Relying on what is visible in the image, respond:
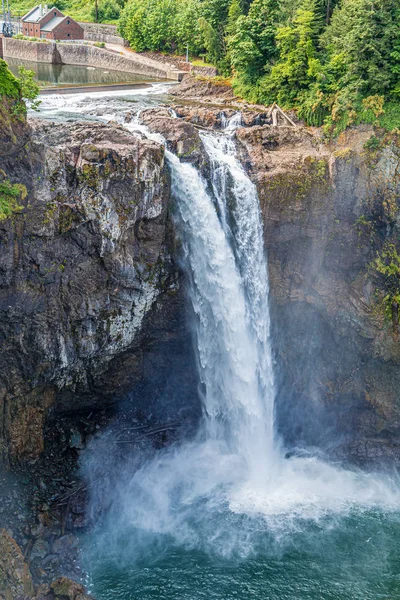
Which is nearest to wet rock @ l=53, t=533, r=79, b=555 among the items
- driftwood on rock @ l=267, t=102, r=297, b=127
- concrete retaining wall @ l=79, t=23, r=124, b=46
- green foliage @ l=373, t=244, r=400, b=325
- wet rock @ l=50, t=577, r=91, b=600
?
wet rock @ l=50, t=577, r=91, b=600

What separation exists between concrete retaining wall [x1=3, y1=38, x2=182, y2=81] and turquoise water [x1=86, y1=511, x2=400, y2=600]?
46423mm

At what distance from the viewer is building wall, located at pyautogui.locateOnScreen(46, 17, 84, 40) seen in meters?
65.7

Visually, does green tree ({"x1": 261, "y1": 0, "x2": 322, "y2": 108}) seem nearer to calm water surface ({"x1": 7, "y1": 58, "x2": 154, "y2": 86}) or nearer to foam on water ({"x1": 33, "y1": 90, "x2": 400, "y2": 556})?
foam on water ({"x1": 33, "y1": 90, "x2": 400, "y2": 556})

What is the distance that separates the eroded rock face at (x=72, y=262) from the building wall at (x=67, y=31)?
164 ft

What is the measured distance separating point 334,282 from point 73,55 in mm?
48255

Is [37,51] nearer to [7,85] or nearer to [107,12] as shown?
[107,12]

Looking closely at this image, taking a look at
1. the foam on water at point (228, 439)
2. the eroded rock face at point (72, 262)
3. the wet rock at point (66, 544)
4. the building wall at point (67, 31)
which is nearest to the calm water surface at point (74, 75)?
the building wall at point (67, 31)

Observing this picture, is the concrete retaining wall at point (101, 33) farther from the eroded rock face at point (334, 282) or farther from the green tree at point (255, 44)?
the eroded rock face at point (334, 282)

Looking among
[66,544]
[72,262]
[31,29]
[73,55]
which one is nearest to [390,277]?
[72,262]

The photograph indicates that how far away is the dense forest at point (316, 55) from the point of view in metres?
28.5

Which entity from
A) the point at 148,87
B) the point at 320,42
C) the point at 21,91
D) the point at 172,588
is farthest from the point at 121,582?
the point at 148,87

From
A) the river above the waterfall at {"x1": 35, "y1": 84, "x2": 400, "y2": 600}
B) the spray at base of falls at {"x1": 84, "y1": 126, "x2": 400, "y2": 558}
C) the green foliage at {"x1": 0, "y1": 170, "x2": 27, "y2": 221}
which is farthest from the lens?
the spray at base of falls at {"x1": 84, "y1": 126, "x2": 400, "y2": 558}

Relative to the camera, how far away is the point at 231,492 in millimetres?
24844

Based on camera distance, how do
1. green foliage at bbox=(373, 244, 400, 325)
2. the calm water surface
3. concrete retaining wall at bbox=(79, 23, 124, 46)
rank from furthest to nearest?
concrete retaining wall at bbox=(79, 23, 124, 46)
the calm water surface
green foliage at bbox=(373, 244, 400, 325)
